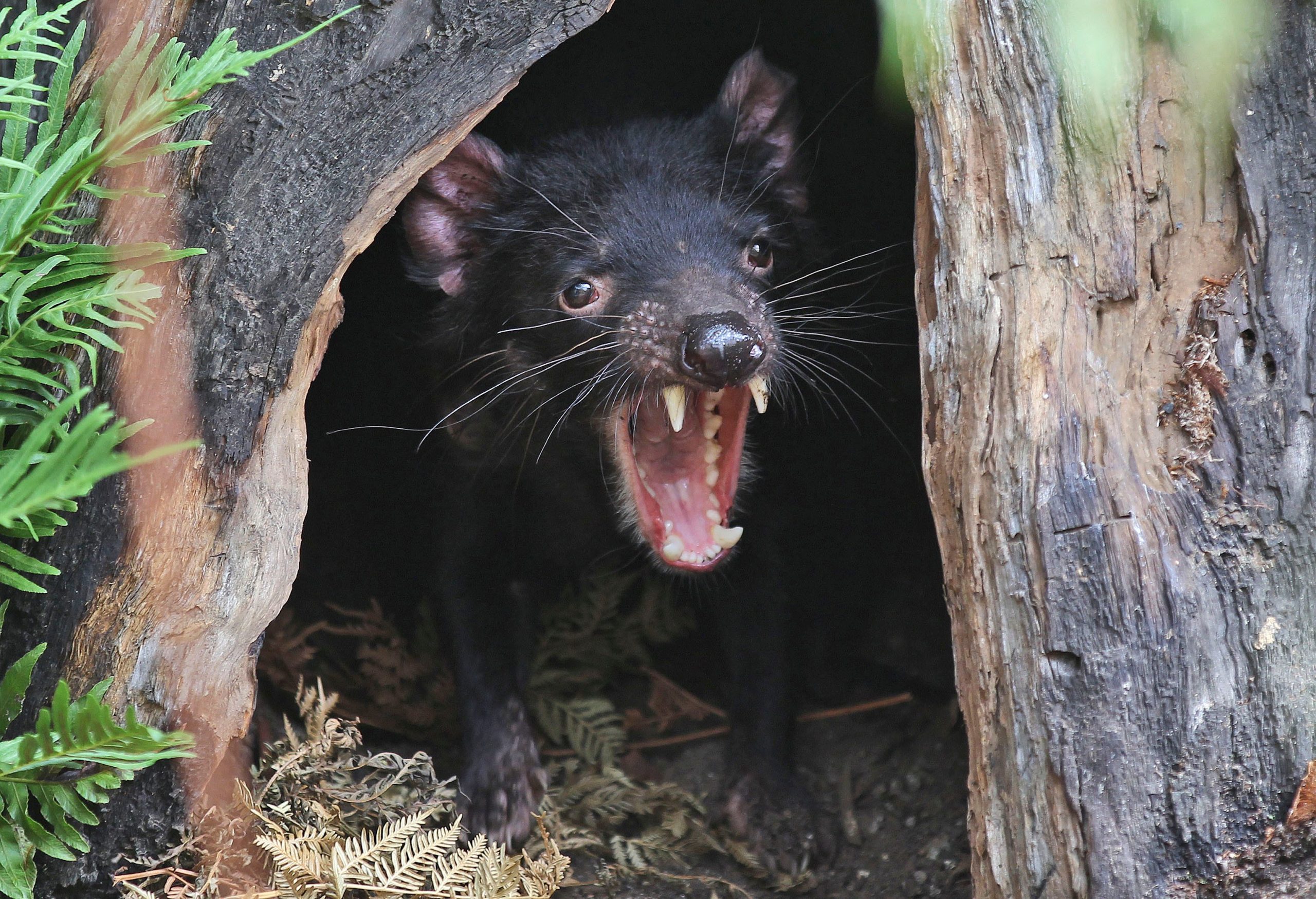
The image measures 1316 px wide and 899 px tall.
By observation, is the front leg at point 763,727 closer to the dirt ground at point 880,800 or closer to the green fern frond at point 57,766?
the dirt ground at point 880,800

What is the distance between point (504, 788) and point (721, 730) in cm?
89

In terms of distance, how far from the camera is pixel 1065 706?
223cm

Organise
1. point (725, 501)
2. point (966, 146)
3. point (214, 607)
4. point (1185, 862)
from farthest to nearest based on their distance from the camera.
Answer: point (725, 501), point (966, 146), point (214, 607), point (1185, 862)

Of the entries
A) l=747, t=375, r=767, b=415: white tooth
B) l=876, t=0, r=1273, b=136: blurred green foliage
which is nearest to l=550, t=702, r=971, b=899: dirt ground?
l=747, t=375, r=767, b=415: white tooth

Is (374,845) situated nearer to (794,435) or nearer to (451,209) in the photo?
(451,209)

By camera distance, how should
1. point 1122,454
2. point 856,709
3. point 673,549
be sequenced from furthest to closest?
point 856,709 → point 673,549 → point 1122,454

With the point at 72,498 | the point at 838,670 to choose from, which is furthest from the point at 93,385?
the point at 838,670

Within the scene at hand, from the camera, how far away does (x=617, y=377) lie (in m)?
3.26

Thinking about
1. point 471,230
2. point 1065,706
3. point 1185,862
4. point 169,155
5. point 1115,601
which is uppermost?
point 471,230

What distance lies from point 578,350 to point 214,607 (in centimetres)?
134

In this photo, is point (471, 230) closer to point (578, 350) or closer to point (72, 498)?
point (578, 350)

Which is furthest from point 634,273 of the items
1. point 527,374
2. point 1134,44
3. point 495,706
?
point 495,706

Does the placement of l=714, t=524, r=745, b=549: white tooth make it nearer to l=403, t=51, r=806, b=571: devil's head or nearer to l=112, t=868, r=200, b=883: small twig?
l=403, t=51, r=806, b=571: devil's head

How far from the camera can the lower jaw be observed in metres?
3.54
